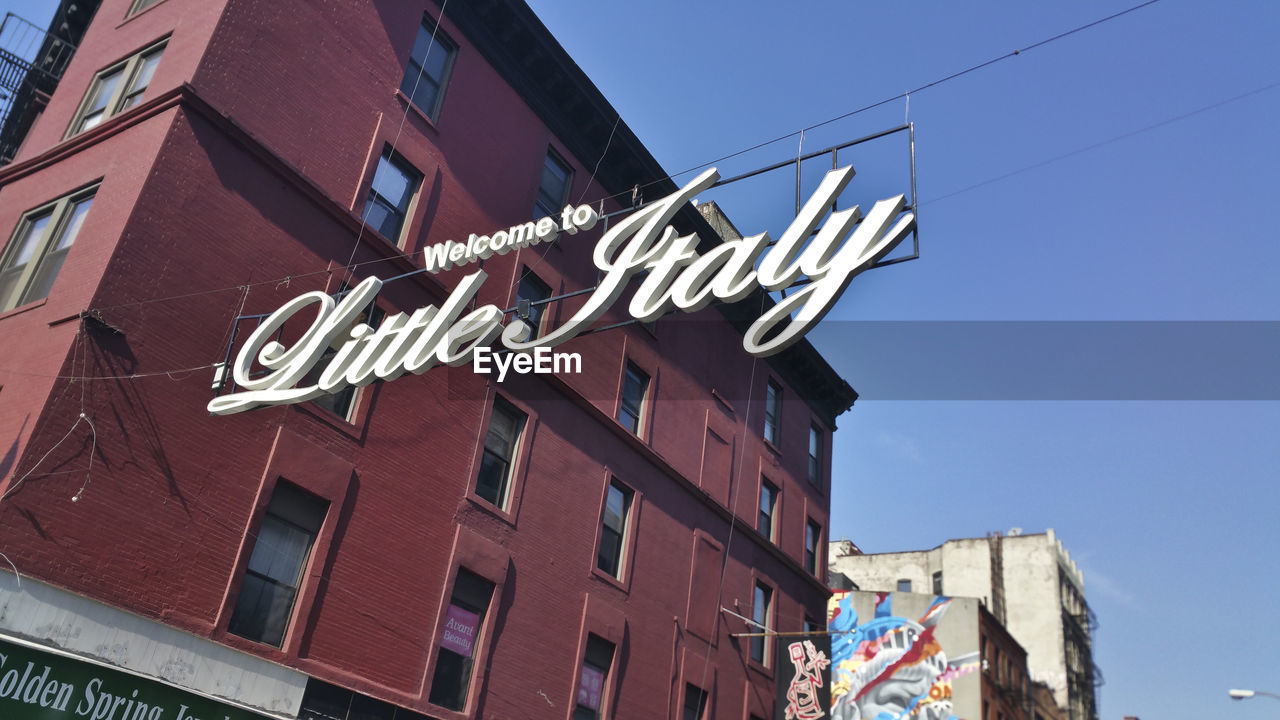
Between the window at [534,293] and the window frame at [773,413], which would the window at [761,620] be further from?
the window at [534,293]

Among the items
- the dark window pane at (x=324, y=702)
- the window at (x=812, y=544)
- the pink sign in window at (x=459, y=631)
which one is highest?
the window at (x=812, y=544)

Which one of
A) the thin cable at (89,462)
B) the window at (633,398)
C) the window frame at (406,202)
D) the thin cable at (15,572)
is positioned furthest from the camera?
the window at (633,398)

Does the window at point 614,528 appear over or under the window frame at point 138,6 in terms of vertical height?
under

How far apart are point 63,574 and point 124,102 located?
9.70 meters

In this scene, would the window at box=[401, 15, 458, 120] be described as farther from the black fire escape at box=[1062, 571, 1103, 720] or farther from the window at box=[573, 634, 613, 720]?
the black fire escape at box=[1062, 571, 1103, 720]

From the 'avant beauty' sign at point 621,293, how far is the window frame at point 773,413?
1843 centimetres

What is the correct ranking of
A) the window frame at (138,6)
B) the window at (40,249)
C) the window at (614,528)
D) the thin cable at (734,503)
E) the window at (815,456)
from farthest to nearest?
the window at (815,456) → the thin cable at (734,503) → the window at (614,528) → the window frame at (138,6) → the window at (40,249)

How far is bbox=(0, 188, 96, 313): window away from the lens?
16797 millimetres

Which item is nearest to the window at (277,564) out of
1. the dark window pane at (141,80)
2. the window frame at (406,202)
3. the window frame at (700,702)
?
the window frame at (406,202)

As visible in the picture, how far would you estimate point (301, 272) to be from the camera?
1823 centimetres

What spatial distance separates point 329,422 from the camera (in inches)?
707

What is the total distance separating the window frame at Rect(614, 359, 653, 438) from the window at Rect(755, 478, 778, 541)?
6.88 metres

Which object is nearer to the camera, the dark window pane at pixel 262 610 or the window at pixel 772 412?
the dark window pane at pixel 262 610

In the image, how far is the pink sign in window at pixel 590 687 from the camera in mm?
22391
